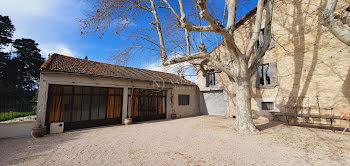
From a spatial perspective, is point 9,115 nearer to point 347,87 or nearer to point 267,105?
point 267,105

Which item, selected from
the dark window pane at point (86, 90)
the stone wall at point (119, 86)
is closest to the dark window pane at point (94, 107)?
the dark window pane at point (86, 90)

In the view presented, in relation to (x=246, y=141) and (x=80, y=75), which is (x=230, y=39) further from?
(x=80, y=75)

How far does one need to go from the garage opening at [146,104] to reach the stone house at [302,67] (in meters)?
5.40

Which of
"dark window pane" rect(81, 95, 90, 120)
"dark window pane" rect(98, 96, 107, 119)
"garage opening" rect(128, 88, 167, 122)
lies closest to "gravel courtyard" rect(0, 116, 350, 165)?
"dark window pane" rect(81, 95, 90, 120)

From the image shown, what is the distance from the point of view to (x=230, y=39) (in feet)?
17.6

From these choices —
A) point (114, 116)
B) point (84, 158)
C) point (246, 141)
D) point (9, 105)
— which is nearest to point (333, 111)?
point (246, 141)

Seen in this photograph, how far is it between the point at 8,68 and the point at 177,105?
2601 centimetres

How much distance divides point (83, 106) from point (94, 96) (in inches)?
28.6

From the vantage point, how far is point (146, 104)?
32.5 ft

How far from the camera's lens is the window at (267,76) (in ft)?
29.1

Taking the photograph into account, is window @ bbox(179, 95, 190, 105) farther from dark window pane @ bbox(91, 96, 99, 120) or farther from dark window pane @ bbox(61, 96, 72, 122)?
dark window pane @ bbox(61, 96, 72, 122)

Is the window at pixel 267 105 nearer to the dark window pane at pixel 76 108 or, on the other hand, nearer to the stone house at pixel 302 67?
the stone house at pixel 302 67

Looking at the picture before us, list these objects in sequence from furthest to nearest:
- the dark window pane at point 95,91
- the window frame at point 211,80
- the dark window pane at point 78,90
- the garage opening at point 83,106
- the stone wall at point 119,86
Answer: the window frame at point 211,80, the dark window pane at point 95,91, the dark window pane at point 78,90, the garage opening at point 83,106, the stone wall at point 119,86

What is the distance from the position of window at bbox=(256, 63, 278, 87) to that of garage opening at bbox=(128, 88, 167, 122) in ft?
23.0
